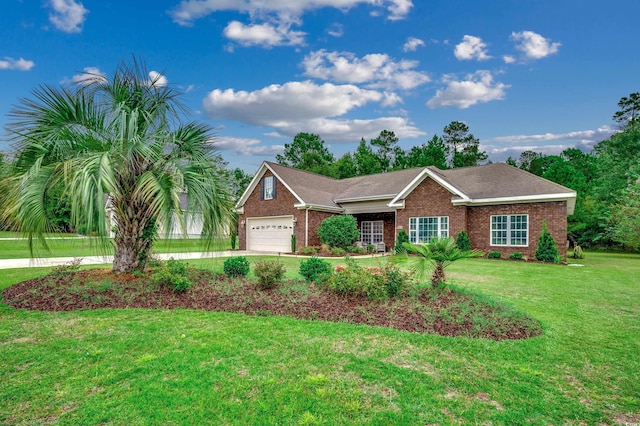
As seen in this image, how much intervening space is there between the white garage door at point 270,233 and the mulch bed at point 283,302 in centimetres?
1359

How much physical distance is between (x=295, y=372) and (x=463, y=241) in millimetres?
15438

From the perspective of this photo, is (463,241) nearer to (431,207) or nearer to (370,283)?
(431,207)

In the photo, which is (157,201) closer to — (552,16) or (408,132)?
(552,16)

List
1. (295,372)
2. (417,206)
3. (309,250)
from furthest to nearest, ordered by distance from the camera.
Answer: (309,250) < (417,206) < (295,372)

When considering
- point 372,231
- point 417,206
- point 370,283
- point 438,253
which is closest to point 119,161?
point 370,283

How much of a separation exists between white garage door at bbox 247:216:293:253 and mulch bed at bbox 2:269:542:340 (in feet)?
44.6

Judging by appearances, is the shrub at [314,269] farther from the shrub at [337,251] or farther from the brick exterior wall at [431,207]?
the brick exterior wall at [431,207]

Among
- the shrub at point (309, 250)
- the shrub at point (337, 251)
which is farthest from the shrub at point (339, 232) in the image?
the shrub at point (309, 250)

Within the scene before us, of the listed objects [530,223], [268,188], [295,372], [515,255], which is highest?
[268,188]

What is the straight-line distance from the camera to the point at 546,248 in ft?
51.7

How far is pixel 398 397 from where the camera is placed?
317 centimetres

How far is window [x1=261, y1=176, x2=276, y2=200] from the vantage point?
22.4 metres

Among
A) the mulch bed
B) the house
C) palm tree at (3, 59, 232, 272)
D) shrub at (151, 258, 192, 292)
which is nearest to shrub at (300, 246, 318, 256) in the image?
the house

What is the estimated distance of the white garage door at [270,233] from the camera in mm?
21766
